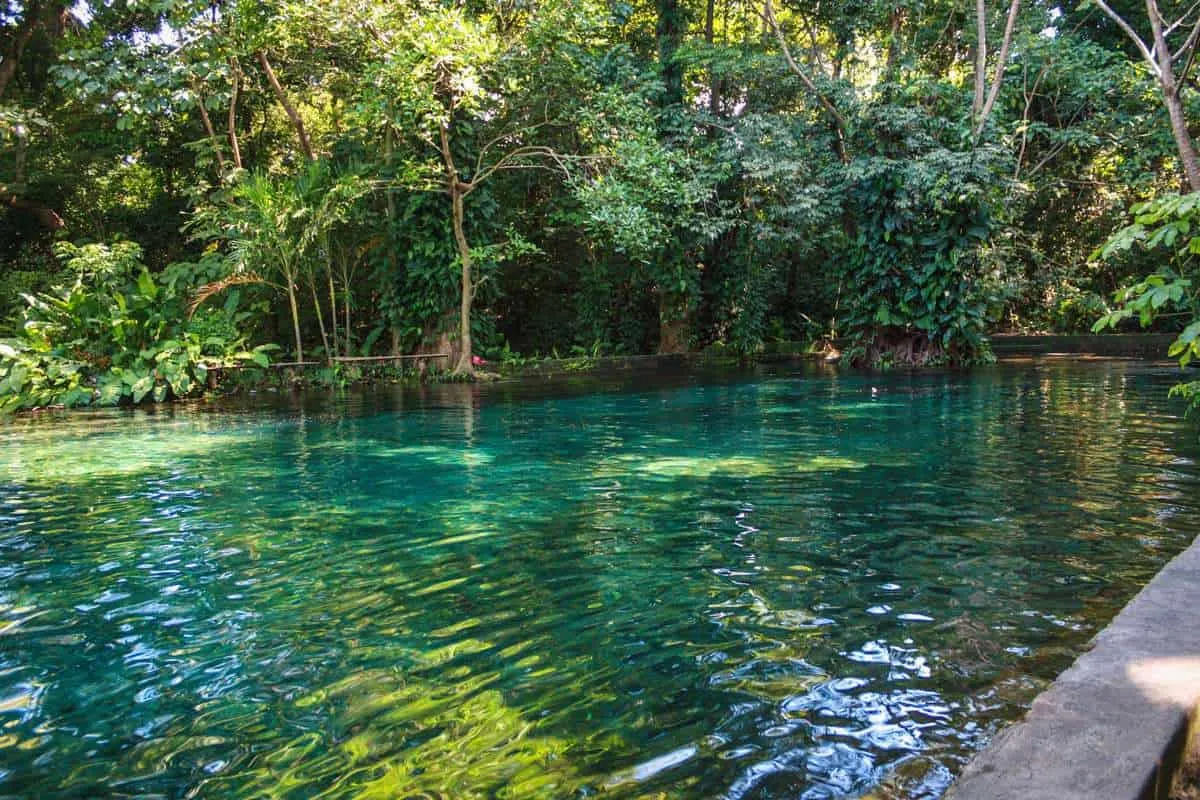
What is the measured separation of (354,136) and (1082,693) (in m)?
19.1

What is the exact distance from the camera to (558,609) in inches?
147

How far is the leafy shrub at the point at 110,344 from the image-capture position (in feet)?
44.4

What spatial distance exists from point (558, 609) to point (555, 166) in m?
16.6

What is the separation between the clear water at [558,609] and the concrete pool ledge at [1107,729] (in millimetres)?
424

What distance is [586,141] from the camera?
57.6ft

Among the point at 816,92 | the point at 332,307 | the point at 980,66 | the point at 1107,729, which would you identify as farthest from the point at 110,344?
the point at 980,66

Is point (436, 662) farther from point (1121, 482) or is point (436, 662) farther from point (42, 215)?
point (42, 215)

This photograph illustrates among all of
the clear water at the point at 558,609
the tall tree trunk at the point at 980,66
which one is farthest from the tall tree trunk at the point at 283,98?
the tall tree trunk at the point at 980,66

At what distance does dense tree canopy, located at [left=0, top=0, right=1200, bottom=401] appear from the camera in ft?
50.1

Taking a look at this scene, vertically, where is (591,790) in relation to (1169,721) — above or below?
below

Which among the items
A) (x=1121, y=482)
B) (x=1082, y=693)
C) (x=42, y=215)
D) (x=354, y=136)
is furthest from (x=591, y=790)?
(x=42, y=215)

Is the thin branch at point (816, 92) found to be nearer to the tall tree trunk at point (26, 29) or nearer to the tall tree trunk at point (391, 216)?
the tall tree trunk at point (391, 216)

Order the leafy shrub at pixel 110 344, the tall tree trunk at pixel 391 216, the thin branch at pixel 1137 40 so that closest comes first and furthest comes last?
the thin branch at pixel 1137 40
the leafy shrub at pixel 110 344
the tall tree trunk at pixel 391 216

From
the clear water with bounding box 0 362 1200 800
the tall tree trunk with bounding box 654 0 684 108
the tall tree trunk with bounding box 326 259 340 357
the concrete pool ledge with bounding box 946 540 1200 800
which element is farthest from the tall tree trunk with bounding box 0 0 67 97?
the concrete pool ledge with bounding box 946 540 1200 800
